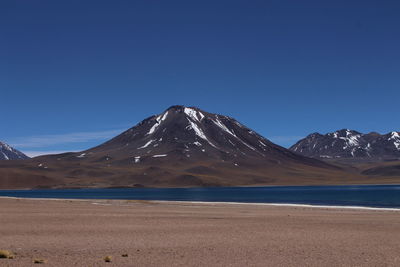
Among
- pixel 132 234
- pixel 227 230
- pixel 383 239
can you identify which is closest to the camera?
pixel 383 239

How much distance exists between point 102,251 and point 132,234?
283 inches

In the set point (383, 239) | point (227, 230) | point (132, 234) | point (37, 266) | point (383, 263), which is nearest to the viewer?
point (37, 266)

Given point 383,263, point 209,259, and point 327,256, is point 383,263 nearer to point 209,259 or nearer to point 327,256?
point 327,256

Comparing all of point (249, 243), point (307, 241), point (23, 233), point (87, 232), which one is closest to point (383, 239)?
point (307, 241)

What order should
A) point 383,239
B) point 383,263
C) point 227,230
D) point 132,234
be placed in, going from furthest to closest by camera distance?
point 227,230, point 132,234, point 383,239, point 383,263

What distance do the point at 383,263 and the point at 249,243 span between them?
7.70 m

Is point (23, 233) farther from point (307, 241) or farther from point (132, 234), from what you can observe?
point (307, 241)

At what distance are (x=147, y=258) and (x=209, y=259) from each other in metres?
2.57

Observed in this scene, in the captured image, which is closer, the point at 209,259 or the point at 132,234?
the point at 209,259

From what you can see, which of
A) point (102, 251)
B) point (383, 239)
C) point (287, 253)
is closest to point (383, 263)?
point (287, 253)

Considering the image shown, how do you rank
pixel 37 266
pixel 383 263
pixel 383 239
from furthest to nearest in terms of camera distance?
pixel 383 239
pixel 383 263
pixel 37 266

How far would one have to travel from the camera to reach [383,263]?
64.7 ft

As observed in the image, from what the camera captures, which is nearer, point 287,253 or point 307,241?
point 287,253

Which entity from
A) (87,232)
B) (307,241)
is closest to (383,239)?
(307,241)
